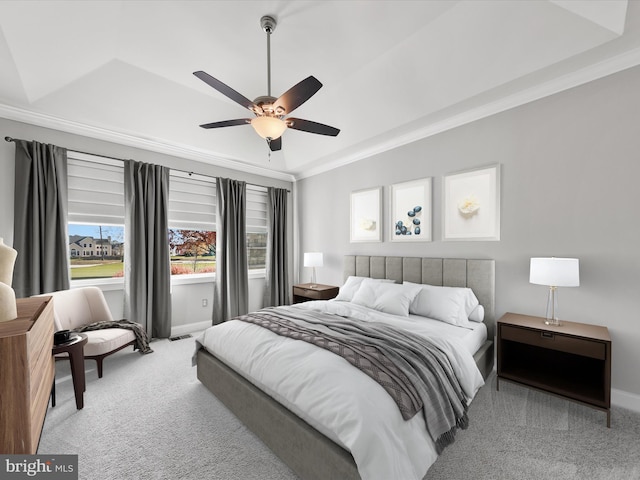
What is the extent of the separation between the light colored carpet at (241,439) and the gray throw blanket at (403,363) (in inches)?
13.8

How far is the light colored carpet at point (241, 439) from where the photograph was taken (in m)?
1.68

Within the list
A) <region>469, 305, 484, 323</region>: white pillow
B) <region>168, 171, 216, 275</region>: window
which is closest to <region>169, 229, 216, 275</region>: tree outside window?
<region>168, 171, 216, 275</region>: window

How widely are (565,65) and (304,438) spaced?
11.6 ft

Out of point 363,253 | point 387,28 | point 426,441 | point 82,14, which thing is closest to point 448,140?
point 387,28

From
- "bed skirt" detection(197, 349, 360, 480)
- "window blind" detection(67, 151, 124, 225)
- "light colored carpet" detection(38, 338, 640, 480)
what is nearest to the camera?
"bed skirt" detection(197, 349, 360, 480)

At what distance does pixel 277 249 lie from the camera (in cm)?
523

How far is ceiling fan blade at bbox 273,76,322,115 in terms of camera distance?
1.83 m

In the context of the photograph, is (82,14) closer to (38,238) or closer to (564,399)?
(38,238)

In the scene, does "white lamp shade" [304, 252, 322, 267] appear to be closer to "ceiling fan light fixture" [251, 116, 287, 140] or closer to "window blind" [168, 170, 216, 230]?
"window blind" [168, 170, 216, 230]

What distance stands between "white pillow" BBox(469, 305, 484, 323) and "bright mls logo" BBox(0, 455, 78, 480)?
3334mm

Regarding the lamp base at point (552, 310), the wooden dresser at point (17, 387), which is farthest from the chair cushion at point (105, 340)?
the lamp base at point (552, 310)

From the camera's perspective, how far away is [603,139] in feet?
7.90

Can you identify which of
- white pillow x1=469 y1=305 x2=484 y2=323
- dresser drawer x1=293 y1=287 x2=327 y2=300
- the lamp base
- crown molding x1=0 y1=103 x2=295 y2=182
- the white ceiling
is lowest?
dresser drawer x1=293 y1=287 x2=327 y2=300

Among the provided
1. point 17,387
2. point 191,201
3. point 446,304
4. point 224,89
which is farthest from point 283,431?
point 191,201
